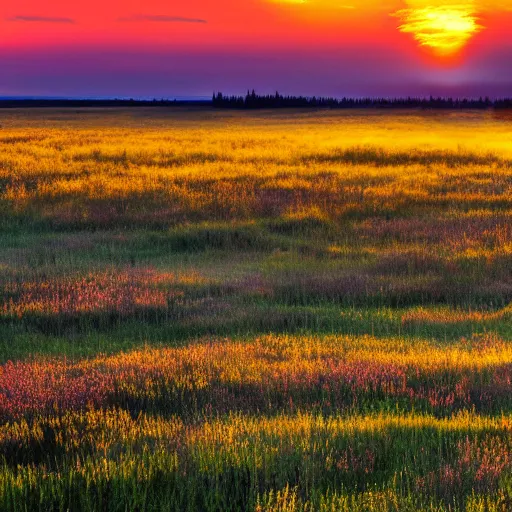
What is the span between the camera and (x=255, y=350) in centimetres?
754

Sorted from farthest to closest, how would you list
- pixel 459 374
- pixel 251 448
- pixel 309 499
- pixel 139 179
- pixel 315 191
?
pixel 139 179 → pixel 315 191 → pixel 459 374 → pixel 251 448 → pixel 309 499

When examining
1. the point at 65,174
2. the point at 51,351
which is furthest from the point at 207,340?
the point at 65,174

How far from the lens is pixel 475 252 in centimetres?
1379

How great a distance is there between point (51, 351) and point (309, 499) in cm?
469

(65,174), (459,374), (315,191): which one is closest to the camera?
(459,374)

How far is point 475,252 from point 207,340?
7237 millimetres

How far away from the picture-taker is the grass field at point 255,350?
4.36 m

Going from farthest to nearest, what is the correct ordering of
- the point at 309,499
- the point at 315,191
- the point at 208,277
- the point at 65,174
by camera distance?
the point at 65,174 → the point at 315,191 → the point at 208,277 → the point at 309,499

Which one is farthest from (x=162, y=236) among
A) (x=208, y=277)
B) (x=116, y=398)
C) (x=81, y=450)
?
(x=81, y=450)

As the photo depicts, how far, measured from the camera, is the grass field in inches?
171

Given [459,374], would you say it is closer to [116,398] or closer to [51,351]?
[116,398]

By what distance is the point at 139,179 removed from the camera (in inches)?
965

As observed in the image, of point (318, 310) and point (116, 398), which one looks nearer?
point (116, 398)

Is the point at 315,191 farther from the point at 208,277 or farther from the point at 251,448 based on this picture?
the point at 251,448
